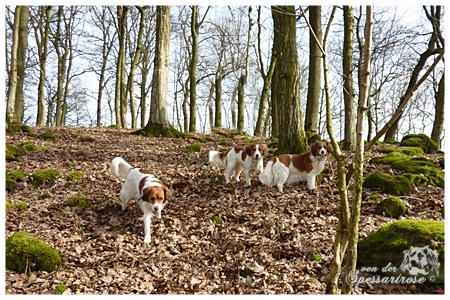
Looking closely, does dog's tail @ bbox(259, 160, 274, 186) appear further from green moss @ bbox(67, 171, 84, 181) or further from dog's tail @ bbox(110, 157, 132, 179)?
green moss @ bbox(67, 171, 84, 181)

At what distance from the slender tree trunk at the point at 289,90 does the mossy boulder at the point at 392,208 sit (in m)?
2.98

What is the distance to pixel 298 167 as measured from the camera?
7.99 metres

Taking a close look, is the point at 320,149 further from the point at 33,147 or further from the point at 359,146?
the point at 33,147

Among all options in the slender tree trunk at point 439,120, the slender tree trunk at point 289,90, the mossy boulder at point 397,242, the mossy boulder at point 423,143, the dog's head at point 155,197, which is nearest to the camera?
the mossy boulder at point 397,242

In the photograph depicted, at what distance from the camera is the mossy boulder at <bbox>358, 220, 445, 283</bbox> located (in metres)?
4.50

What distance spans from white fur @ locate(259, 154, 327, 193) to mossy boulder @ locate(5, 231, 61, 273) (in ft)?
14.9

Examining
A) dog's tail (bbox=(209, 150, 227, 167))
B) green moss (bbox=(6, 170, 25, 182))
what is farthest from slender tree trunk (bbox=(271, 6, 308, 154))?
green moss (bbox=(6, 170, 25, 182))

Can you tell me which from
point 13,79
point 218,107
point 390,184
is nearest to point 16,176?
point 13,79

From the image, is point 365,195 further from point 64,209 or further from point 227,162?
point 64,209

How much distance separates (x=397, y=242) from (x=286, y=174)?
3.45 meters

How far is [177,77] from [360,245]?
3142 cm

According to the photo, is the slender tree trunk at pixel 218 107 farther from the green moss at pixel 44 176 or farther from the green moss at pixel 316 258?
the green moss at pixel 316 258

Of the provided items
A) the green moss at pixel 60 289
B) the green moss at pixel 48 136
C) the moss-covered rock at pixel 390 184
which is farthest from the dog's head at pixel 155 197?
the green moss at pixel 48 136

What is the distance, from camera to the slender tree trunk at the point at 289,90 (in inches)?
356
